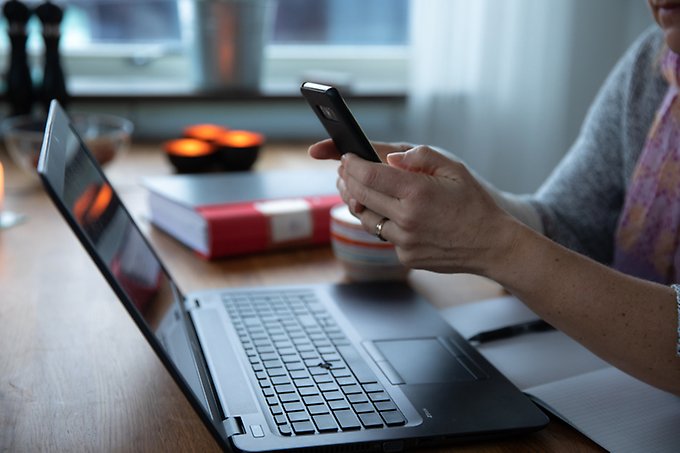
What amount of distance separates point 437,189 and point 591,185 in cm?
58

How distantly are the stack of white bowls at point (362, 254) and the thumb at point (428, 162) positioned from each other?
0.24 m

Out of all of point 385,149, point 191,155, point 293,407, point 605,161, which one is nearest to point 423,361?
point 293,407

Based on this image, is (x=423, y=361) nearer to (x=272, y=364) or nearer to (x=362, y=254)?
(x=272, y=364)

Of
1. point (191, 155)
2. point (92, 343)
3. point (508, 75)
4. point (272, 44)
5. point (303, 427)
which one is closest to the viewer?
point (303, 427)

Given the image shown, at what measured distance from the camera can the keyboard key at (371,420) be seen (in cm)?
71

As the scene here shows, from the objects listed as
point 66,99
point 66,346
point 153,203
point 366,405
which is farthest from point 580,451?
point 66,99

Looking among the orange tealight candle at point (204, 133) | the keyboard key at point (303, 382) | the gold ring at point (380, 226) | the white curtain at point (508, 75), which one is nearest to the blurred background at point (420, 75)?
the white curtain at point (508, 75)

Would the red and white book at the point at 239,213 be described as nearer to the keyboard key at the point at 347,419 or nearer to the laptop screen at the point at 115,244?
the laptop screen at the point at 115,244

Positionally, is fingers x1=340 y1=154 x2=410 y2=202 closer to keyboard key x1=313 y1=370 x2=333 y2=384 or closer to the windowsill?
keyboard key x1=313 y1=370 x2=333 y2=384

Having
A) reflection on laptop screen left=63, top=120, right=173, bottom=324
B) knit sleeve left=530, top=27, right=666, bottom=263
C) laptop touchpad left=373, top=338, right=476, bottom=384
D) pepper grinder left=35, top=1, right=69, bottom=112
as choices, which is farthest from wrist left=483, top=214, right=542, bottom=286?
pepper grinder left=35, top=1, right=69, bottom=112

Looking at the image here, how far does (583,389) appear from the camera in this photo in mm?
804

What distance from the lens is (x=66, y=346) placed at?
3.00 feet

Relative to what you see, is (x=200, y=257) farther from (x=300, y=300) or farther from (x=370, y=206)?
(x=370, y=206)

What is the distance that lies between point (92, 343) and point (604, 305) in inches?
21.1
